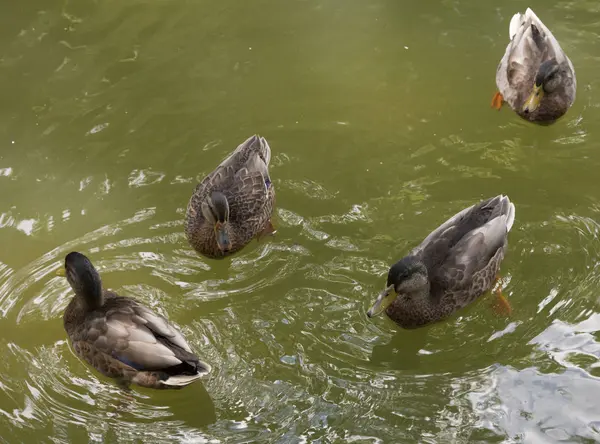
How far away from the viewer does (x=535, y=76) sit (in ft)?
22.5

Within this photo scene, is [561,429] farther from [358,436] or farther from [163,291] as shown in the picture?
[163,291]

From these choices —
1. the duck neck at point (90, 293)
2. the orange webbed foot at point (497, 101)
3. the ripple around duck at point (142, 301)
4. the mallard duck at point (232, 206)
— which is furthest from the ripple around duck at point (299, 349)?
the orange webbed foot at point (497, 101)

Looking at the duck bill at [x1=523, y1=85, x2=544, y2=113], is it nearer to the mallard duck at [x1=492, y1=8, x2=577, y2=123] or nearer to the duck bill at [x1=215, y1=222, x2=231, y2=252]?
the mallard duck at [x1=492, y1=8, x2=577, y2=123]

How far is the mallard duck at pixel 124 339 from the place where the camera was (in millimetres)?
4785

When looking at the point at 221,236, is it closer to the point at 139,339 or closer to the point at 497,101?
the point at 139,339

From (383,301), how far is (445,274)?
46 centimetres

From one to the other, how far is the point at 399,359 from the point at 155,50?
419 cm

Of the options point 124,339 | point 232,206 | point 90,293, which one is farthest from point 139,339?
point 232,206

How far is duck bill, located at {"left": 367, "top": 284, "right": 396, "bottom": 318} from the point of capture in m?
5.09

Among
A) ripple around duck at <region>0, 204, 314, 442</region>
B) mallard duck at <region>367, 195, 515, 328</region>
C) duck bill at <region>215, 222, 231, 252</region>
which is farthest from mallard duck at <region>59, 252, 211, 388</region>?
mallard duck at <region>367, 195, 515, 328</region>

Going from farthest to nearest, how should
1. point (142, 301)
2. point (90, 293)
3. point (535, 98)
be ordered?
point (535, 98) < point (142, 301) < point (90, 293)

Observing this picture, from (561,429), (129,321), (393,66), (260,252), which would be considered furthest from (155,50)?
(561,429)

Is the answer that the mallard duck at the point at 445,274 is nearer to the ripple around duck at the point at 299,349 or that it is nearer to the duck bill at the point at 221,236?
the ripple around duck at the point at 299,349

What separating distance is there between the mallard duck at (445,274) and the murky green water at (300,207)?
0.16 metres
